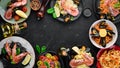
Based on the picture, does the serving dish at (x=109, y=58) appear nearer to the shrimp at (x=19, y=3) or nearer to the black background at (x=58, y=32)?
the black background at (x=58, y=32)

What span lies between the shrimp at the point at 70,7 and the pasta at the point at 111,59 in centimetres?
33

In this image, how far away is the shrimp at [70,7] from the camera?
3.85 meters

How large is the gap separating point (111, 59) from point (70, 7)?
0.44 m

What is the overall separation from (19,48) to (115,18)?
665 mm

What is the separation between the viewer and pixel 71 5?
386 cm

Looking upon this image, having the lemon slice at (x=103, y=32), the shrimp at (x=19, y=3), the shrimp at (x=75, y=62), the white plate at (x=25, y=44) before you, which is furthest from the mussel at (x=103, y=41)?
the shrimp at (x=19, y=3)

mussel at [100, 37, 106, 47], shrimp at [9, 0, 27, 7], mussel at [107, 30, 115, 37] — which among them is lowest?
mussel at [100, 37, 106, 47]

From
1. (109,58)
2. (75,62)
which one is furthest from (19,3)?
(109,58)

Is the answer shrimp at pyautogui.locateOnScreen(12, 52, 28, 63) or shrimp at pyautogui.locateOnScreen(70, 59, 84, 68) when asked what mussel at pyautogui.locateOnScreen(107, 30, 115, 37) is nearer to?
shrimp at pyautogui.locateOnScreen(70, 59, 84, 68)

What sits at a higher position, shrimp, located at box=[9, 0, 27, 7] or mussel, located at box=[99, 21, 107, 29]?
shrimp, located at box=[9, 0, 27, 7]

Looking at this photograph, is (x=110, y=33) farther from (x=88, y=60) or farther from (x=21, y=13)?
(x=21, y=13)

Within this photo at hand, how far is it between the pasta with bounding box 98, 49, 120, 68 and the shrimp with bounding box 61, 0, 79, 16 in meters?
0.33

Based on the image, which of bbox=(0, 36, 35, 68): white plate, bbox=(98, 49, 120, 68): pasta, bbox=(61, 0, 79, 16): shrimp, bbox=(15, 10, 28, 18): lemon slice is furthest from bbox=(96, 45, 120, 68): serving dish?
bbox=(15, 10, 28, 18): lemon slice

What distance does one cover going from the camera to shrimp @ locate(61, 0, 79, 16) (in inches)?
151
